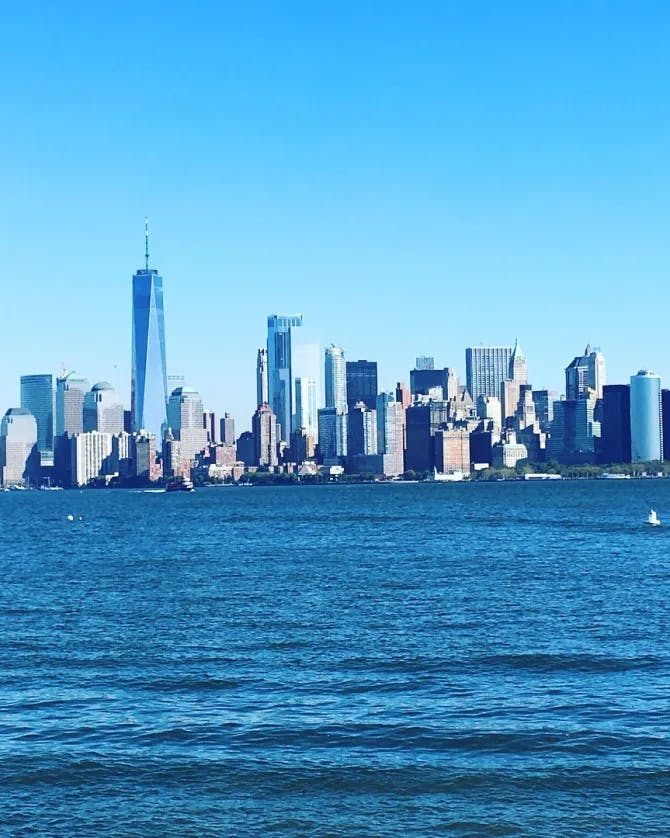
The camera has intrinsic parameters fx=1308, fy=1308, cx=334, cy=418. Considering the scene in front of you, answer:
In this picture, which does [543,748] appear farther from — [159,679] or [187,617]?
[187,617]

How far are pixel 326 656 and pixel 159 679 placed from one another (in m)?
6.18

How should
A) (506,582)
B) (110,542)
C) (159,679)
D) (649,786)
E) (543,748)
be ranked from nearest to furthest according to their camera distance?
(649,786)
(543,748)
(159,679)
(506,582)
(110,542)

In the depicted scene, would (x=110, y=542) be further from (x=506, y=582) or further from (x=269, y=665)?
(x=269, y=665)

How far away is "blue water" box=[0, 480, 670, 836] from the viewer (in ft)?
86.3

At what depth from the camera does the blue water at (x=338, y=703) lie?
2630 cm

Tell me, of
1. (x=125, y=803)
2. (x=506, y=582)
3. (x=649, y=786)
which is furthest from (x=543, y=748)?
(x=506, y=582)

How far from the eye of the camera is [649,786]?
27.1 meters

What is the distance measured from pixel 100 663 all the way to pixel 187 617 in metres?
11.5

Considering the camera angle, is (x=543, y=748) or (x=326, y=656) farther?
(x=326, y=656)

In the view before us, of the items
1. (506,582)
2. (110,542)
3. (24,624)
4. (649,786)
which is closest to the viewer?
(649,786)

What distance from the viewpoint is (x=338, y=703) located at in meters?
34.7

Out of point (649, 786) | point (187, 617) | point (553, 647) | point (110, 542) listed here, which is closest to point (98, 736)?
point (649, 786)

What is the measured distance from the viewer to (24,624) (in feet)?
171

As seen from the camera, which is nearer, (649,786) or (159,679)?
(649,786)
